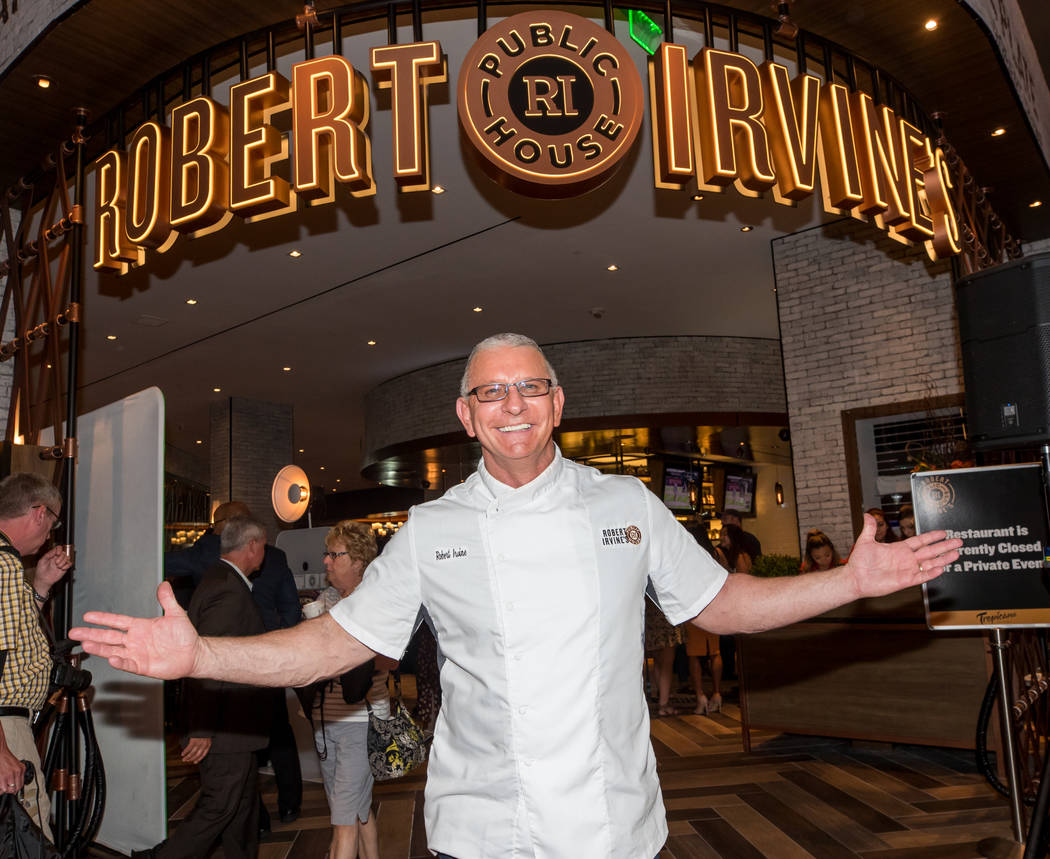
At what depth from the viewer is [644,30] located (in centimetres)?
504

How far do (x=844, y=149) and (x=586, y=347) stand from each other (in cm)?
786

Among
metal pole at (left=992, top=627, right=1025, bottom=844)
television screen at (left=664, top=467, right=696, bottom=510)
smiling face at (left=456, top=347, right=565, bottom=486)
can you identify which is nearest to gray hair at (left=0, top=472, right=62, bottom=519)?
smiling face at (left=456, top=347, right=565, bottom=486)

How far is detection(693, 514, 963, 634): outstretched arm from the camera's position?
182 cm

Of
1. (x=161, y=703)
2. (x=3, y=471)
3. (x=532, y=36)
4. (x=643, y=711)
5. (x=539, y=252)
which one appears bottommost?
(x=161, y=703)

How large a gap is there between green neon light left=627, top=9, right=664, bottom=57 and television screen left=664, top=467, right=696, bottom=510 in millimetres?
10262

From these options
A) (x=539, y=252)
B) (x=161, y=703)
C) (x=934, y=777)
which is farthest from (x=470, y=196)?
(x=934, y=777)

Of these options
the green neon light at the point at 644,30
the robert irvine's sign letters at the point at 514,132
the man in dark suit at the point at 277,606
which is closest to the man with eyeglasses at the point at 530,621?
the robert irvine's sign letters at the point at 514,132

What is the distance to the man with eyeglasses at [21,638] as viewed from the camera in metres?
2.83

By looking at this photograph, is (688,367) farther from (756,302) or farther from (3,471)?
(3,471)

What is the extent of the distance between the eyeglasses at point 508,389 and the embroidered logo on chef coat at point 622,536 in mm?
332

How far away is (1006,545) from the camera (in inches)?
151

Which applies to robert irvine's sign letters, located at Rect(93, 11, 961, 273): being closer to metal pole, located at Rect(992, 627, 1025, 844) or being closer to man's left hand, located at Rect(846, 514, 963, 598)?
metal pole, located at Rect(992, 627, 1025, 844)

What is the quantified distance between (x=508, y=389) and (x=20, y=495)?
2330 millimetres

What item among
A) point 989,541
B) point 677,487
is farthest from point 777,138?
point 677,487
